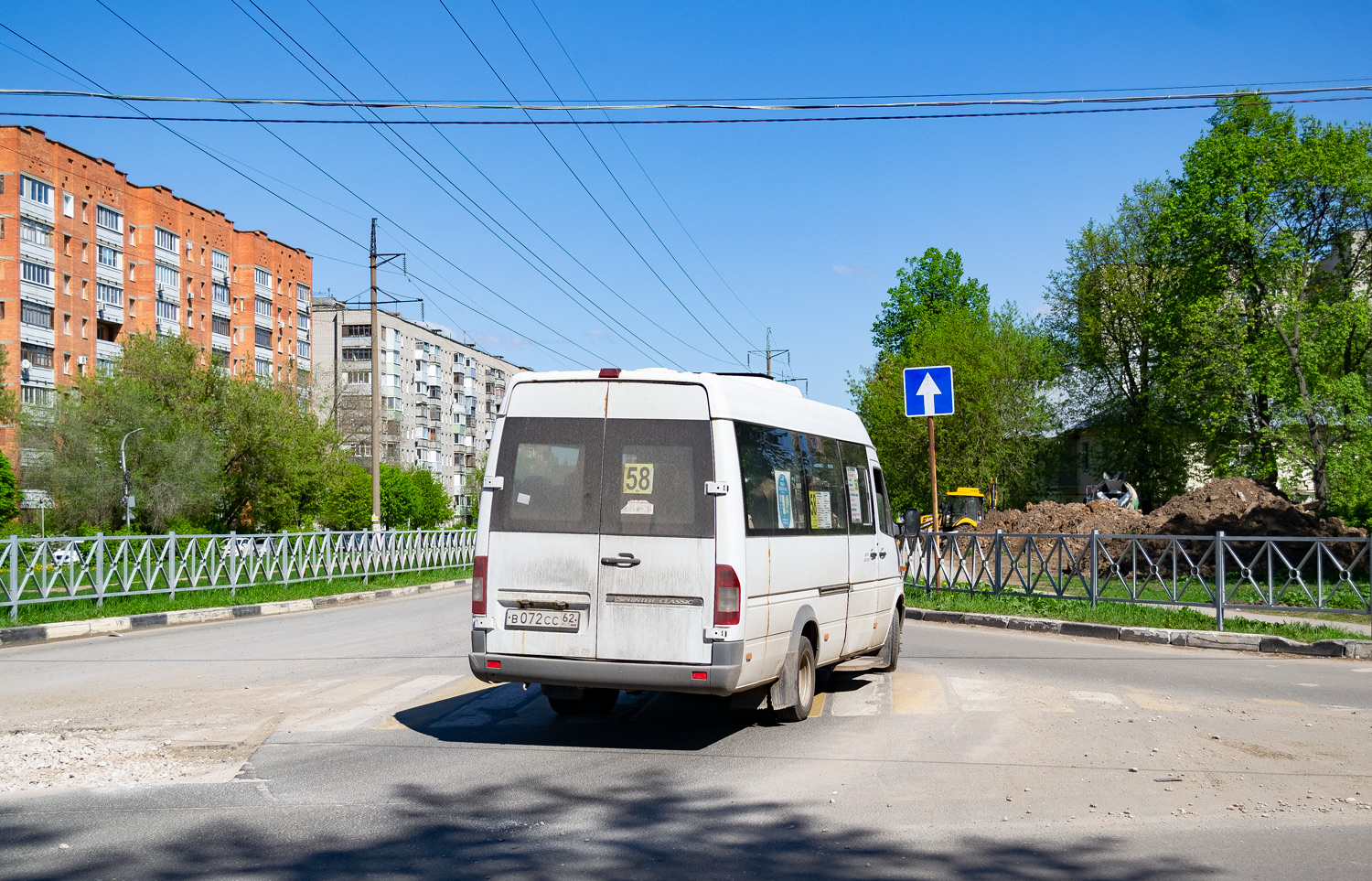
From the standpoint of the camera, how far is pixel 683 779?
6816 mm

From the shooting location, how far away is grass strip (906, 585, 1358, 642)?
48.4ft

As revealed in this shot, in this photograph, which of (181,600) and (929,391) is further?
(181,600)

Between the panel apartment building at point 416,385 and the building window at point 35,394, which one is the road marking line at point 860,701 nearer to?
the building window at point 35,394

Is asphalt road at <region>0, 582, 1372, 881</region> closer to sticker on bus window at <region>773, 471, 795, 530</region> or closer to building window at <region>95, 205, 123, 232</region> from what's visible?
sticker on bus window at <region>773, 471, 795, 530</region>

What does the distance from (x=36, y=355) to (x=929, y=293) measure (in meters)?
50.7

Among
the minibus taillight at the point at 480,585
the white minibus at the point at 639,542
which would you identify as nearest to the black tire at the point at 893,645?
the white minibus at the point at 639,542

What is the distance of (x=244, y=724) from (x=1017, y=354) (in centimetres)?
4753

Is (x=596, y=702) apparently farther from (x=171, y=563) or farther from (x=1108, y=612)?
(x=171, y=563)

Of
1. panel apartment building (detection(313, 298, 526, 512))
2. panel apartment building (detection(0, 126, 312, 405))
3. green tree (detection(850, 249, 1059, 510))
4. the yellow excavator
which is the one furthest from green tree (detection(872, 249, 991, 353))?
panel apartment building (detection(313, 298, 526, 512))

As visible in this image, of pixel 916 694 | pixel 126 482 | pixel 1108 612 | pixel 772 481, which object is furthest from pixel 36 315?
pixel 772 481

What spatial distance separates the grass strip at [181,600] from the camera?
17.1 meters

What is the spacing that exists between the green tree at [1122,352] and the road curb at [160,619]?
116 ft

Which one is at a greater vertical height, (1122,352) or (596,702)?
(1122,352)

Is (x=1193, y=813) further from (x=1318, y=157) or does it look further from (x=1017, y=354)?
(x=1017, y=354)
